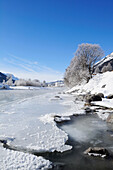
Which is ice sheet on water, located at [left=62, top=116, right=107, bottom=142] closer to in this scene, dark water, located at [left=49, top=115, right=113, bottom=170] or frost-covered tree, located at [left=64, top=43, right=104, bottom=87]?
dark water, located at [left=49, top=115, right=113, bottom=170]

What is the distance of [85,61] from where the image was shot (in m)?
33.7

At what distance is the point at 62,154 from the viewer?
14.8 ft

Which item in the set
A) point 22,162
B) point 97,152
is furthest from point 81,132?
point 22,162

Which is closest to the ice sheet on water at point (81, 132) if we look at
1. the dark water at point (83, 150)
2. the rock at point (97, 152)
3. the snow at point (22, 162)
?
the dark water at point (83, 150)

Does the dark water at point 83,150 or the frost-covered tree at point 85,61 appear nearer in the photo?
the dark water at point 83,150

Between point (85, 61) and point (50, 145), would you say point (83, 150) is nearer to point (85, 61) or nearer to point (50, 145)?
point (50, 145)

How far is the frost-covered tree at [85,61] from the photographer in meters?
32.4

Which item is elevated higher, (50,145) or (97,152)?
(97,152)

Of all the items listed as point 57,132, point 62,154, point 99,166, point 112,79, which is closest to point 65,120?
point 57,132

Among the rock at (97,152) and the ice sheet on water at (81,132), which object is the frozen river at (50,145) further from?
the rock at (97,152)

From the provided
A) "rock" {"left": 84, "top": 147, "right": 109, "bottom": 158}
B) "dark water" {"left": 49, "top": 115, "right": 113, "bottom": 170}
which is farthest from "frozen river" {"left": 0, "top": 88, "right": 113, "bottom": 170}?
"rock" {"left": 84, "top": 147, "right": 109, "bottom": 158}

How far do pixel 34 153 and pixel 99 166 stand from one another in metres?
2.35

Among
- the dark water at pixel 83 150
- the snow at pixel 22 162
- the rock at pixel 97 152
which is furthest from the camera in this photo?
the rock at pixel 97 152

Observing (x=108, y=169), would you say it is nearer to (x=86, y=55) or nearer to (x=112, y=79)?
(x=112, y=79)
